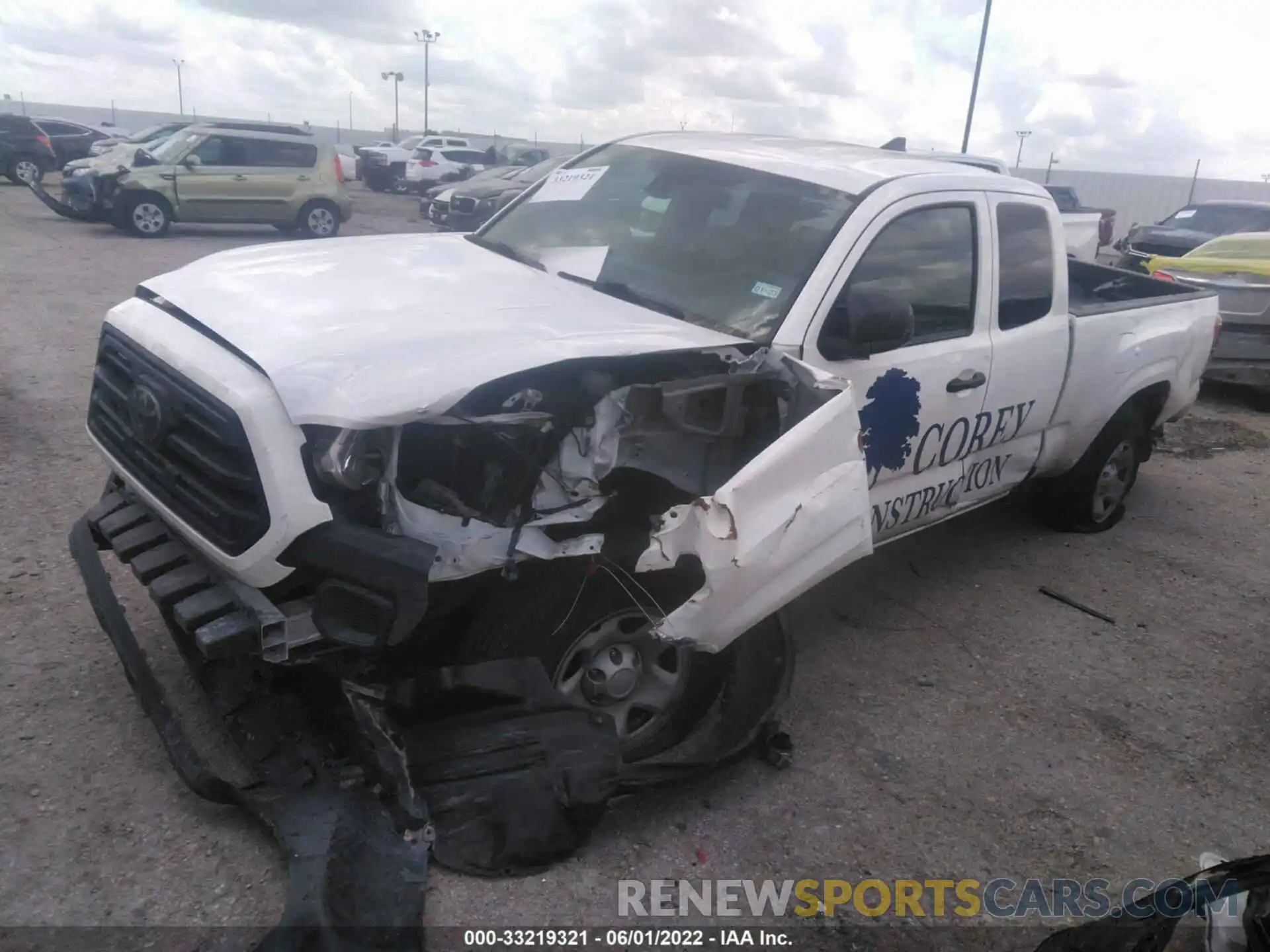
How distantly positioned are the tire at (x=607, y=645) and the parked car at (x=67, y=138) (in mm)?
24449

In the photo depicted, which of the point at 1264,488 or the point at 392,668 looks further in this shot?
the point at 1264,488

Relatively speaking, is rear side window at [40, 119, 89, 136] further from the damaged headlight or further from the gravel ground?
the damaged headlight

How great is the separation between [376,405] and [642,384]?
852 mm

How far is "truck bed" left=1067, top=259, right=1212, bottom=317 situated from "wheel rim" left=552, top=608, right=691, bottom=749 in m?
3.84

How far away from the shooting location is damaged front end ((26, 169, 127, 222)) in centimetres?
1487

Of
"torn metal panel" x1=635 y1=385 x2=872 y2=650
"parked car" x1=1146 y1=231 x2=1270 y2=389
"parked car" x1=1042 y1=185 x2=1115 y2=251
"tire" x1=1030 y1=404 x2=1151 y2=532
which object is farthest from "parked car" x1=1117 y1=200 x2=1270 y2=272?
"torn metal panel" x1=635 y1=385 x2=872 y2=650

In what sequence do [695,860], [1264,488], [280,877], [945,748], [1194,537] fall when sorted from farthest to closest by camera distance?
[1264,488], [1194,537], [945,748], [695,860], [280,877]

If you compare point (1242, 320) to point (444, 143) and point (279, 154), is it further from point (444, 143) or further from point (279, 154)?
point (444, 143)

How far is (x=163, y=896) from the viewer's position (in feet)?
8.73

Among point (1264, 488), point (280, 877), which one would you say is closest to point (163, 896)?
point (280, 877)

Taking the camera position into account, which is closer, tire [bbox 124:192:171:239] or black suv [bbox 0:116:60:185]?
tire [bbox 124:192:171:239]

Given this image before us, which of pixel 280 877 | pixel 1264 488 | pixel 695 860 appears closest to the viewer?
A: pixel 280 877

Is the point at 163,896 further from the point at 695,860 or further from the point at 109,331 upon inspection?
the point at 109,331

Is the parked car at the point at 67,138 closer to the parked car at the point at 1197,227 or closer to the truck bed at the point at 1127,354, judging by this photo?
the parked car at the point at 1197,227
